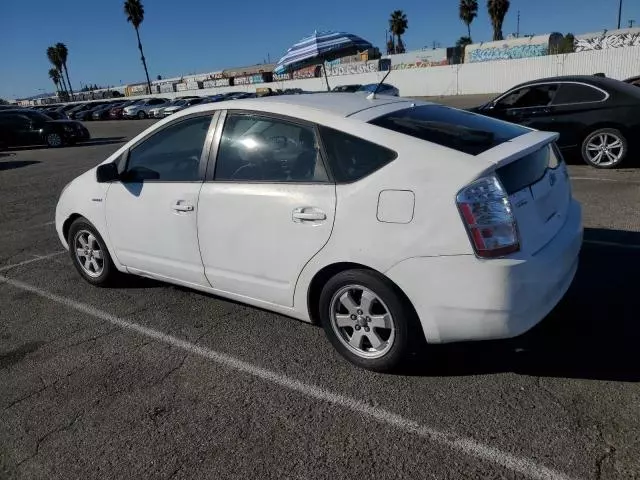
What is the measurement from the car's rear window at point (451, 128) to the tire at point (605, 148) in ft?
18.6

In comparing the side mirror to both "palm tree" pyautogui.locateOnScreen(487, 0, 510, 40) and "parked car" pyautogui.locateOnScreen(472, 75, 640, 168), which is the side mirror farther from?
"palm tree" pyautogui.locateOnScreen(487, 0, 510, 40)

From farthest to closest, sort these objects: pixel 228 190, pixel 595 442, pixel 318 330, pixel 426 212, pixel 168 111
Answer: pixel 168 111, pixel 318 330, pixel 228 190, pixel 426 212, pixel 595 442

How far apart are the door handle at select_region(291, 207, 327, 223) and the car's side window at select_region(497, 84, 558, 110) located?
23.6ft

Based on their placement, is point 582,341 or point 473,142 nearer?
point 473,142

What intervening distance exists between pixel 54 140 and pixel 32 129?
839 mm

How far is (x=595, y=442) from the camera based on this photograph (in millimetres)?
2412

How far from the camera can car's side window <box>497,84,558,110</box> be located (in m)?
8.73

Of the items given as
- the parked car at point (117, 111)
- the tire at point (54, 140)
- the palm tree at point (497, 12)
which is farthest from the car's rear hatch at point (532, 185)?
the palm tree at point (497, 12)

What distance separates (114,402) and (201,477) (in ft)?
3.06

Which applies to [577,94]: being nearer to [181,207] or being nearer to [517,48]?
[181,207]

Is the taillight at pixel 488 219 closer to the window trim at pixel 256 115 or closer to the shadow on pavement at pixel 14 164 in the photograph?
the window trim at pixel 256 115

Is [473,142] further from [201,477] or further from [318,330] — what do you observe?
[201,477]

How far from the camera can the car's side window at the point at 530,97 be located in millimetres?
8734

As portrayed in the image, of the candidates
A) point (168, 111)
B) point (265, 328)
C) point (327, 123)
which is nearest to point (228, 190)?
point (327, 123)
